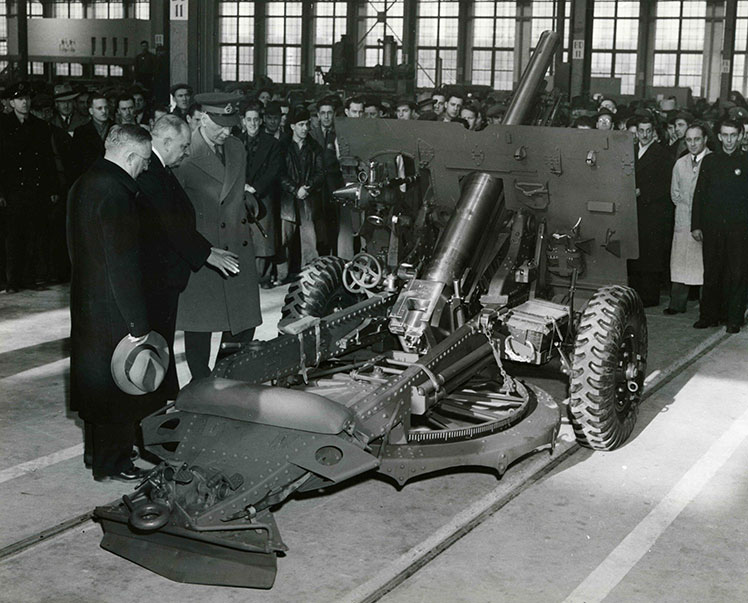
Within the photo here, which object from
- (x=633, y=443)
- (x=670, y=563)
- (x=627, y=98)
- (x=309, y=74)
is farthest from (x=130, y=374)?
(x=309, y=74)

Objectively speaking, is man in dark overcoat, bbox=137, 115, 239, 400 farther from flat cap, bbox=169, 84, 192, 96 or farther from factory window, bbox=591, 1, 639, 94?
factory window, bbox=591, 1, 639, 94

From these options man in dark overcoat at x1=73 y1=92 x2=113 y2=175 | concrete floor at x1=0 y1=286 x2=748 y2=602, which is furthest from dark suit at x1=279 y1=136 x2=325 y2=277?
concrete floor at x1=0 y1=286 x2=748 y2=602

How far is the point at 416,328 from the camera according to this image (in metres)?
7.02

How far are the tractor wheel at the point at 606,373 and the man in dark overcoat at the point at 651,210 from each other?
4.80 meters

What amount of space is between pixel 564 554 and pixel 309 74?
3840 cm

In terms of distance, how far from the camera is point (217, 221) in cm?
730

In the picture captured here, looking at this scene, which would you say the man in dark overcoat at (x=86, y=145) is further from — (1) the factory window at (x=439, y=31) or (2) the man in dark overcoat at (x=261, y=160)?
(1) the factory window at (x=439, y=31)

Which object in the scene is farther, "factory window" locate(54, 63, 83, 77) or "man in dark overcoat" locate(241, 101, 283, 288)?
"factory window" locate(54, 63, 83, 77)

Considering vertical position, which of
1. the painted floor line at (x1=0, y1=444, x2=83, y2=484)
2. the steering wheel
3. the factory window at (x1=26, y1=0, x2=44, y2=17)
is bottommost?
the painted floor line at (x1=0, y1=444, x2=83, y2=484)

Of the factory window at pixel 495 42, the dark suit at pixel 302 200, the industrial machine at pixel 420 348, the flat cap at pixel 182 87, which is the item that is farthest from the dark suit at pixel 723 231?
the factory window at pixel 495 42

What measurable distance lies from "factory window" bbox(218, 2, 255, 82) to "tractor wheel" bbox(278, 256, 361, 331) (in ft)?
120

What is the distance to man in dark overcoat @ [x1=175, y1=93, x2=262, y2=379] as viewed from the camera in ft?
23.8

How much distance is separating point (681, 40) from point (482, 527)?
39.7 meters

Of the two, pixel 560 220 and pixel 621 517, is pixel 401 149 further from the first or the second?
pixel 621 517
